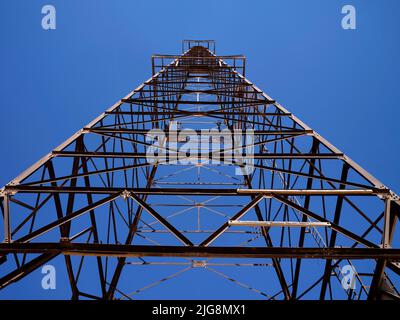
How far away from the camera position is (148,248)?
4.51 m

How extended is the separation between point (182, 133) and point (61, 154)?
120 inches

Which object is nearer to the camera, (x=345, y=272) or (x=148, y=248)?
(x=148, y=248)

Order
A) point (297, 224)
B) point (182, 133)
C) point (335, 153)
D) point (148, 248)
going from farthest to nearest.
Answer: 1. point (182, 133)
2. point (335, 153)
3. point (297, 224)
4. point (148, 248)

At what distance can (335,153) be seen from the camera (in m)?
7.09
